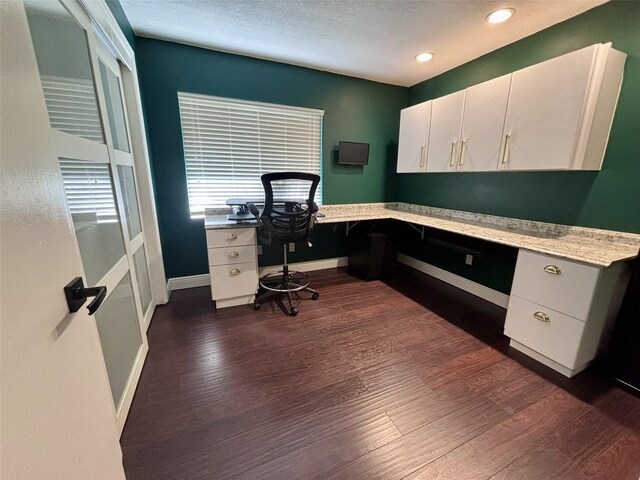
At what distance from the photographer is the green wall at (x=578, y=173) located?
1.77 meters

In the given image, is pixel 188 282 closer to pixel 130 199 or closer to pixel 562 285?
pixel 130 199

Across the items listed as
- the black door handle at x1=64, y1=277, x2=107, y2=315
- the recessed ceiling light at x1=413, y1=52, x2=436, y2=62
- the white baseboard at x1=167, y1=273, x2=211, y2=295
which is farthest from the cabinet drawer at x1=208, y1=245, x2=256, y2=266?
the recessed ceiling light at x1=413, y1=52, x2=436, y2=62

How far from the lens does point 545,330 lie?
177cm

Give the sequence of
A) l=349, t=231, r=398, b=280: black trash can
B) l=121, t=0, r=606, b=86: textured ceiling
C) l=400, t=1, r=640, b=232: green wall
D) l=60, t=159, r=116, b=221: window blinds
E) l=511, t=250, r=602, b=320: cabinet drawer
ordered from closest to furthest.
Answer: l=60, t=159, r=116, b=221: window blinds → l=511, t=250, r=602, b=320: cabinet drawer → l=400, t=1, r=640, b=232: green wall → l=121, t=0, r=606, b=86: textured ceiling → l=349, t=231, r=398, b=280: black trash can

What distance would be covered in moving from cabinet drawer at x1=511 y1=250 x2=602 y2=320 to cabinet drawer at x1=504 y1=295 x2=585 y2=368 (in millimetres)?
52

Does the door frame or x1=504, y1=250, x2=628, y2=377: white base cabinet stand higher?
the door frame

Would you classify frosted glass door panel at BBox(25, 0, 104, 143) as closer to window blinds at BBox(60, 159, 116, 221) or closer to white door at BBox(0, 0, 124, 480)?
window blinds at BBox(60, 159, 116, 221)

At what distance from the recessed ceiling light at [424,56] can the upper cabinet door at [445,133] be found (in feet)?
1.37

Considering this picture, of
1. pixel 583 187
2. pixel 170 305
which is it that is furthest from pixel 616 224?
pixel 170 305

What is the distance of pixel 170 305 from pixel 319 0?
2.87 meters

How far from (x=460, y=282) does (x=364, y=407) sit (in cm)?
215

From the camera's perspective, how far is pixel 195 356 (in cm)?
189

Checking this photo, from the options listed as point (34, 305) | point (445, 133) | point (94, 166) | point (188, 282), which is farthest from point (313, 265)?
point (34, 305)

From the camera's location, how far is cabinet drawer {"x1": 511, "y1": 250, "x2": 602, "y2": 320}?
155 centimetres
